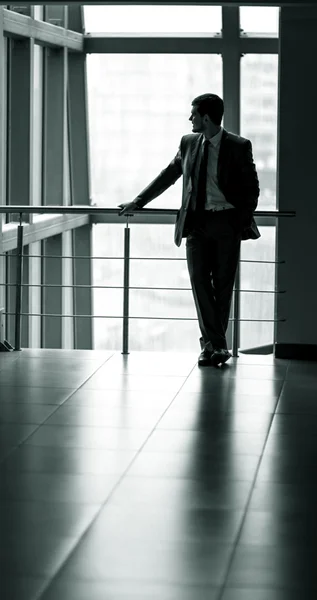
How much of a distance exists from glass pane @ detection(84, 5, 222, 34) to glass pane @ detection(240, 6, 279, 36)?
0.24 meters

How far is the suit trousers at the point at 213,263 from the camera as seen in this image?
17.6 ft

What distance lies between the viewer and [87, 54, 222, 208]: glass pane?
1026 cm

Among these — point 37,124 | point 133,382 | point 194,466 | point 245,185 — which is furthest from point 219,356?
point 37,124

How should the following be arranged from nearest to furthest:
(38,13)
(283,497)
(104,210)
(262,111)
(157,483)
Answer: (283,497) → (157,483) → (104,210) → (38,13) → (262,111)

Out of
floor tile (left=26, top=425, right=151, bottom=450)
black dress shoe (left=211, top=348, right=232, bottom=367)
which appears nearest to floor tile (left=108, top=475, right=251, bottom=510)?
floor tile (left=26, top=425, right=151, bottom=450)

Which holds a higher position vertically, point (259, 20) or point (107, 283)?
point (259, 20)

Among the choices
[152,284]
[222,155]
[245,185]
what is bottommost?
[152,284]

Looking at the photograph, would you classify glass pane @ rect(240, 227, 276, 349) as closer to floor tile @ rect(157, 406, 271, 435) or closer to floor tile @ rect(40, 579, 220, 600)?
floor tile @ rect(157, 406, 271, 435)

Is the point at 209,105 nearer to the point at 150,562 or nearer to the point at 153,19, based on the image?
the point at 150,562

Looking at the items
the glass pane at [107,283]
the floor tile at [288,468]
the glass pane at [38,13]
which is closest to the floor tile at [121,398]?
the floor tile at [288,468]

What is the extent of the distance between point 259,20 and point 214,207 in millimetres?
4897

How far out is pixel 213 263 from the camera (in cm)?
548

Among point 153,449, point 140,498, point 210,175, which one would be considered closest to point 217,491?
point 140,498

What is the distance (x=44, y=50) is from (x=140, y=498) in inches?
290
